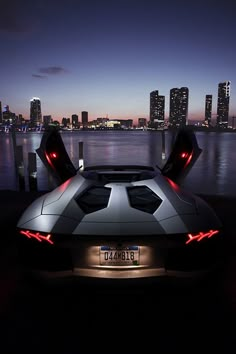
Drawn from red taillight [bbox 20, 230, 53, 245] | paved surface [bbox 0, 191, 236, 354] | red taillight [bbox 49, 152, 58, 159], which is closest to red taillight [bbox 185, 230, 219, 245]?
paved surface [bbox 0, 191, 236, 354]

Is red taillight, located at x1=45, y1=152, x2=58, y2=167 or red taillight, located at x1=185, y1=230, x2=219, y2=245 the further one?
red taillight, located at x1=45, y1=152, x2=58, y2=167

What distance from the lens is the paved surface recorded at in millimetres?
2438

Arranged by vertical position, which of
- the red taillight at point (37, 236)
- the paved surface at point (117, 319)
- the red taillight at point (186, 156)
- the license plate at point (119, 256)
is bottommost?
the paved surface at point (117, 319)

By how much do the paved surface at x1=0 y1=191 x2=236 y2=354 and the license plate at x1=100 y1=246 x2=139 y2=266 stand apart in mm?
173

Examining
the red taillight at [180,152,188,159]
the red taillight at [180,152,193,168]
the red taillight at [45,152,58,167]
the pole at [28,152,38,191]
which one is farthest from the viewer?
the pole at [28,152,38,191]

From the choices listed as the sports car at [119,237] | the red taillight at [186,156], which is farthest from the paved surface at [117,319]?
the red taillight at [186,156]

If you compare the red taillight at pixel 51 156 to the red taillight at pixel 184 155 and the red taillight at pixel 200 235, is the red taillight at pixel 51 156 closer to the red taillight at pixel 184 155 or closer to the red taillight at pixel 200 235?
the red taillight at pixel 184 155

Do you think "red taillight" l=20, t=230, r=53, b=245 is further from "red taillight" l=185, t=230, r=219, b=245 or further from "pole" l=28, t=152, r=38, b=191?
"pole" l=28, t=152, r=38, b=191

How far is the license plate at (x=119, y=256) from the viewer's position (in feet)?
8.04

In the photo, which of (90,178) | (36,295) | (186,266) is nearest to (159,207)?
(186,266)

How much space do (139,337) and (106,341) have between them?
28 centimetres

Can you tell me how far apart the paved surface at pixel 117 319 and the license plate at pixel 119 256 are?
17 cm

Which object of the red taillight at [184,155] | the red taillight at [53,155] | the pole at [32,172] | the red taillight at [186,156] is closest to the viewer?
the red taillight at [186,156]

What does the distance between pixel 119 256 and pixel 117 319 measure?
0.74 m
